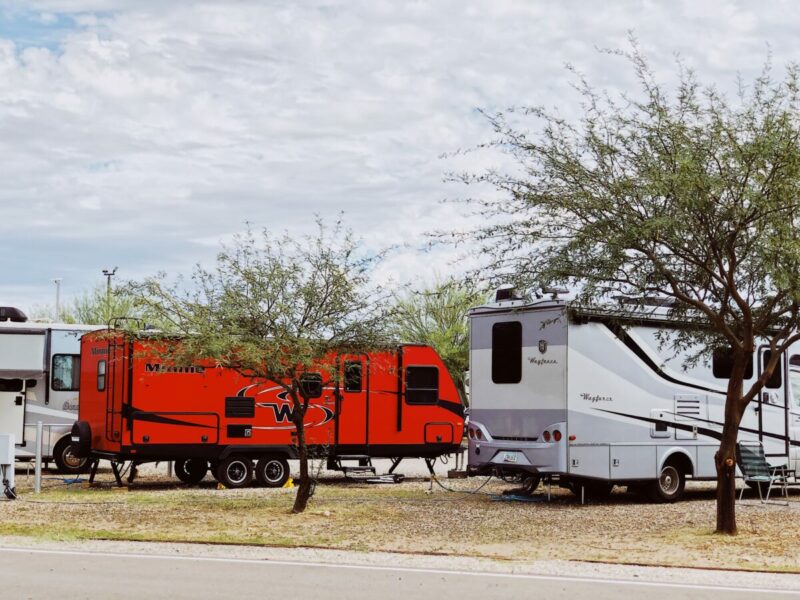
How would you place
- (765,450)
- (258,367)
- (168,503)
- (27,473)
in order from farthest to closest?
(27,473) → (765,450) → (168,503) → (258,367)

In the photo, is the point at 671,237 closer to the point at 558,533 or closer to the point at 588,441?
the point at 558,533

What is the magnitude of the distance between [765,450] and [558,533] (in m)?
6.53

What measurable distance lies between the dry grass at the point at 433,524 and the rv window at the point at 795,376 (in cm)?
204

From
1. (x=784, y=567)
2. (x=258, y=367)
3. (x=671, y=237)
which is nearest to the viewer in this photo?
(x=784, y=567)

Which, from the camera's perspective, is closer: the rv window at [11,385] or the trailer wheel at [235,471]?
the trailer wheel at [235,471]

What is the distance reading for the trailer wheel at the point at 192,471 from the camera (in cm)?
2133

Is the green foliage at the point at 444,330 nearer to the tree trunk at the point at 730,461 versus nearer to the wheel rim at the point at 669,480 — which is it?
the wheel rim at the point at 669,480

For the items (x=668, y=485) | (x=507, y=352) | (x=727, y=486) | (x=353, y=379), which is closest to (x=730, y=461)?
(x=727, y=486)

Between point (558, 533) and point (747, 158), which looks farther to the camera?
point (558, 533)

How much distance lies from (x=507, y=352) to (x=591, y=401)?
60.2 inches

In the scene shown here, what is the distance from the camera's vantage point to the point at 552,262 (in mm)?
13852

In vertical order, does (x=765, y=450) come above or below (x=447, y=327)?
below

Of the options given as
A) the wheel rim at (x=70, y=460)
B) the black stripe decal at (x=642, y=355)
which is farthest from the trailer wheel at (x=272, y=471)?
the black stripe decal at (x=642, y=355)

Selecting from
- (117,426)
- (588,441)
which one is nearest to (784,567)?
(588,441)
